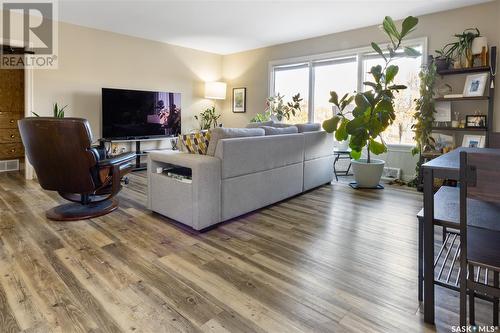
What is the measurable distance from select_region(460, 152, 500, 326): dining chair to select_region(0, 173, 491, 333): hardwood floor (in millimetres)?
340

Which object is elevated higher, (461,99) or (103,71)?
(103,71)

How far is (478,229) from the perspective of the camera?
149 cm

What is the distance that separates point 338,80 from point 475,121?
2256mm

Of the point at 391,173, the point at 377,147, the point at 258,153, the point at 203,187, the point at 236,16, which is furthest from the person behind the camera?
the point at 391,173

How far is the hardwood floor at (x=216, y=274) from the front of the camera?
1.54 metres

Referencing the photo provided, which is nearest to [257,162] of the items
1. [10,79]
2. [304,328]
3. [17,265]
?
[304,328]

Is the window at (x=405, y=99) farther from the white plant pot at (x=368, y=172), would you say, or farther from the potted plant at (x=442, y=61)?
the white plant pot at (x=368, y=172)

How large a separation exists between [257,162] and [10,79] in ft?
17.2

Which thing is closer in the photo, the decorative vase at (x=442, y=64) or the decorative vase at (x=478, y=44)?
the decorative vase at (x=478, y=44)

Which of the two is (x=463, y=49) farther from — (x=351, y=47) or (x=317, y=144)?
(x=317, y=144)

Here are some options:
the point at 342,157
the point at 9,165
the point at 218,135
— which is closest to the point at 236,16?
the point at 218,135

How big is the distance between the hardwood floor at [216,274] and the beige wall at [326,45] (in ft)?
9.17

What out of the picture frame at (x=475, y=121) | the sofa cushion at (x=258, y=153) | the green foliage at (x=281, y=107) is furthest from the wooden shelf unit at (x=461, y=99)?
the green foliage at (x=281, y=107)

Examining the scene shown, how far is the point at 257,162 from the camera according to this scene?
312 cm
